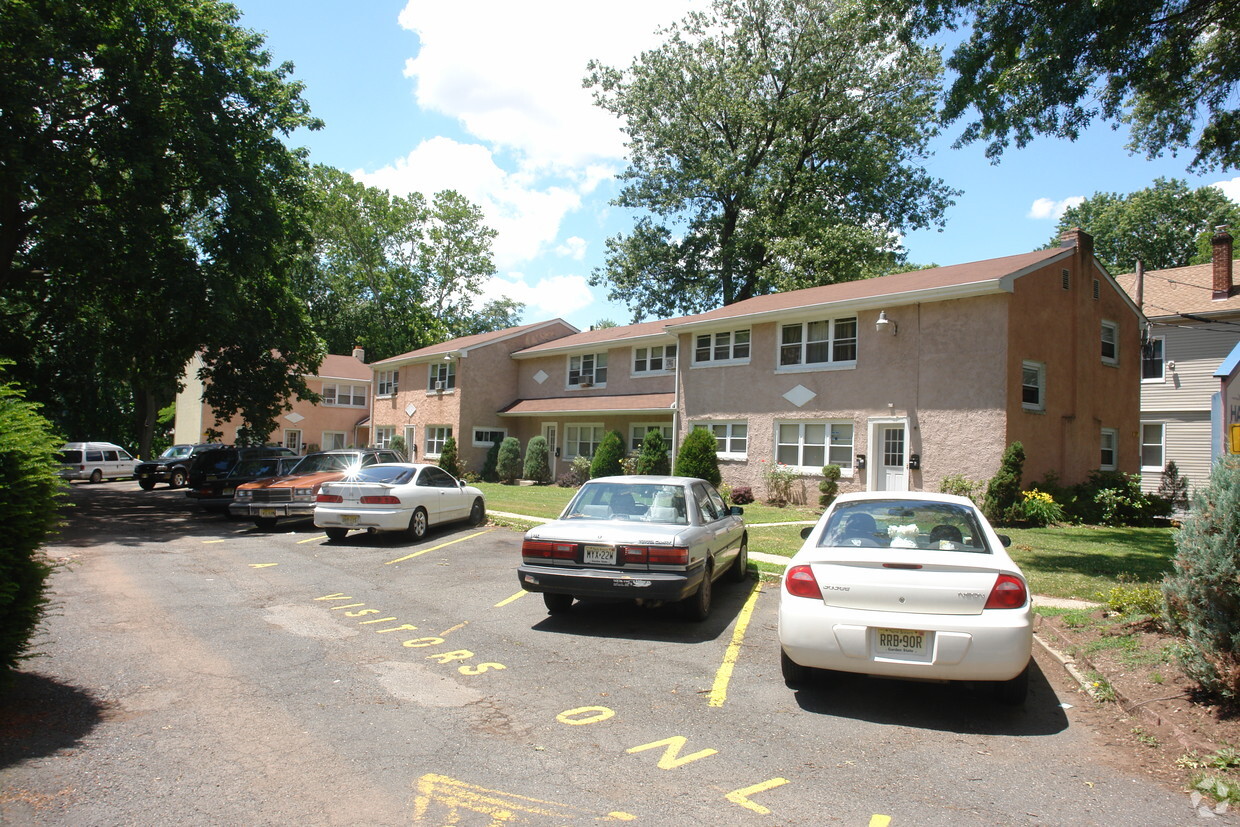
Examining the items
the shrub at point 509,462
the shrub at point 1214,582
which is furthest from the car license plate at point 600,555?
the shrub at point 509,462

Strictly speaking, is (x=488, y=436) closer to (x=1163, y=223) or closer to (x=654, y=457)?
(x=654, y=457)

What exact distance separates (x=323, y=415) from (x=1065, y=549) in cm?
4128

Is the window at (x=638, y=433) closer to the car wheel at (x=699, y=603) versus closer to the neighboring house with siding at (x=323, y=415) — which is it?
the car wheel at (x=699, y=603)

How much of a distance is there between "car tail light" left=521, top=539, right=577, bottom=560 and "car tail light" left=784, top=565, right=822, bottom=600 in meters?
2.51

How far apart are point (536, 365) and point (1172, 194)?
129ft

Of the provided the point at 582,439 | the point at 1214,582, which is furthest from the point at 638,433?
the point at 1214,582

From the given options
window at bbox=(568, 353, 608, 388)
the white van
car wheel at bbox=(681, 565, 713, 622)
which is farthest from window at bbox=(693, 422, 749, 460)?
the white van

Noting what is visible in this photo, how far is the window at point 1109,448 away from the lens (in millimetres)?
21703

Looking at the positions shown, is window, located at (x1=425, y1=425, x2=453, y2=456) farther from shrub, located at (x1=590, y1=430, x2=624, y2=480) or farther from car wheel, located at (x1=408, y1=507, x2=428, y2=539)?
car wheel, located at (x1=408, y1=507, x2=428, y2=539)

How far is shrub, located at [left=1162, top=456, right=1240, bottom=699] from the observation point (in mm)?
4910

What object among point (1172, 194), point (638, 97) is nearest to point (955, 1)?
point (638, 97)

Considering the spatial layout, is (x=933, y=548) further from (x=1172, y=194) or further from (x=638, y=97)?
(x=1172, y=194)

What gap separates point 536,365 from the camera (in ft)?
111

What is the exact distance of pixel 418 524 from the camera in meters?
13.8
